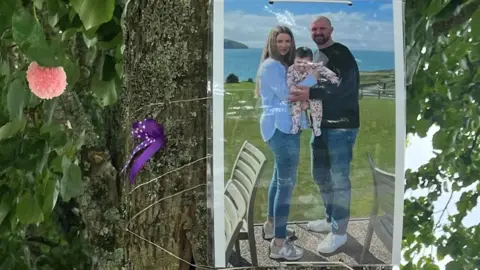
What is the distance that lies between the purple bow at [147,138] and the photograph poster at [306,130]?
0.21ft

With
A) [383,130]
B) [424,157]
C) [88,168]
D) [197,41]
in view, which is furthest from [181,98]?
[88,168]

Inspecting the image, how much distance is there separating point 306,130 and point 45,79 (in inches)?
14.6

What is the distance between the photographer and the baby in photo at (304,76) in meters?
0.64

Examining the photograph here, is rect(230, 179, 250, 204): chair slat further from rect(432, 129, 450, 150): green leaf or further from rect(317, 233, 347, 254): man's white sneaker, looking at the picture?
rect(432, 129, 450, 150): green leaf

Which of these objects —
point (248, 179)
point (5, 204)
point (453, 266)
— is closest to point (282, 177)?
point (248, 179)

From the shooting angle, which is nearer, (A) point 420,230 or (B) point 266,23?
(B) point 266,23

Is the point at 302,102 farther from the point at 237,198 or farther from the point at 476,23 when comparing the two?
the point at 476,23

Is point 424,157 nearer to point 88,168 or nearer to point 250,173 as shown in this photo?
point 250,173

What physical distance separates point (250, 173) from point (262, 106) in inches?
2.8

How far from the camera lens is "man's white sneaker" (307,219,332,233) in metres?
0.67

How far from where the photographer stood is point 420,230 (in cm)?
93

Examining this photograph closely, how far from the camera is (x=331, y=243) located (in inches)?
26.6

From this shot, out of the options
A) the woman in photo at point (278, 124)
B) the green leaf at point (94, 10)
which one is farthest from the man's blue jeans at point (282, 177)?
the green leaf at point (94, 10)

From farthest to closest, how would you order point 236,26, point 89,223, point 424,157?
point 89,223
point 424,157
point 236,26
